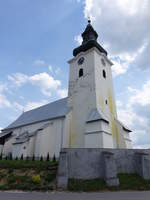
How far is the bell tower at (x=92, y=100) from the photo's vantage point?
689 inches

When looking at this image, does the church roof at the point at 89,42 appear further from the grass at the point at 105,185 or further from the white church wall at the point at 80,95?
the grass at the point at 105,185

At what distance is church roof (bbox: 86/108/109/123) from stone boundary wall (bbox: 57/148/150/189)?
5.70m

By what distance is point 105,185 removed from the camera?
32.2ft

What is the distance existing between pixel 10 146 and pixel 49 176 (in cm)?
1745

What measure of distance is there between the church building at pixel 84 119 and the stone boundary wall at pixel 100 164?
475 cm

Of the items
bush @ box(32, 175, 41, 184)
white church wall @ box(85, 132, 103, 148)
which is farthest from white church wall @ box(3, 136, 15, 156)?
bush @ box(32, 175, 41, 184)

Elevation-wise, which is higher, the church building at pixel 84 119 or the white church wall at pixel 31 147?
the church building at pixel 84 119

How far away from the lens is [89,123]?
59.5ft

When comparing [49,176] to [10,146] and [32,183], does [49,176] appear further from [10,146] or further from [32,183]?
[10,146]

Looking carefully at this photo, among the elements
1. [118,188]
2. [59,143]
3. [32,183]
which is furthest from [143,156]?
[59,143]

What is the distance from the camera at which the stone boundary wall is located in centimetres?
1020

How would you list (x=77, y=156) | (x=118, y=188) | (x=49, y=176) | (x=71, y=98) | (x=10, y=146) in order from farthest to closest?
(x=10, y=146)
(x=71, y=98)
(x=77, y=156)
(x=49, y=176)
(x=118, y=188)

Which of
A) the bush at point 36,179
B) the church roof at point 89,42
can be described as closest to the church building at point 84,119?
the church roof at point 89,42

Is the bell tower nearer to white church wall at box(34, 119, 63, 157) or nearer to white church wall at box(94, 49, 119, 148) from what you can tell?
white church wall at box(94, 49, 119, 148)
